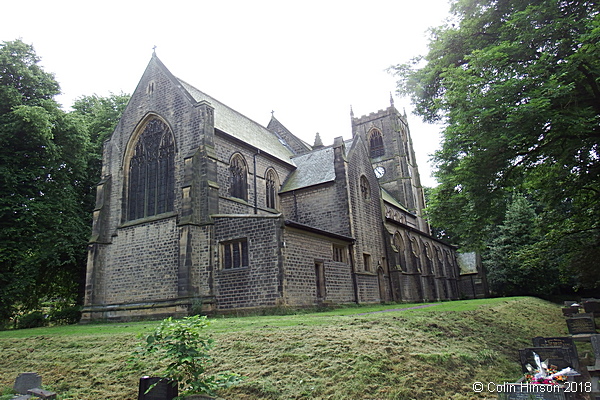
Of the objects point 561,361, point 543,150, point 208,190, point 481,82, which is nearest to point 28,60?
point 208,190

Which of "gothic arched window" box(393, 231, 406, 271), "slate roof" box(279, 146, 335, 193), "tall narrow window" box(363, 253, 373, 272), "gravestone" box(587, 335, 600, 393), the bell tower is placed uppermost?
the bell tower

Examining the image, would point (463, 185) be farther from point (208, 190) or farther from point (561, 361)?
point (208, 190)

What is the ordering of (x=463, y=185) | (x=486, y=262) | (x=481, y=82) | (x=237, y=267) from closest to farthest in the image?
(x=481, y=82), (x=463, y=185), (x=237, y=267), (x=486, y=262)

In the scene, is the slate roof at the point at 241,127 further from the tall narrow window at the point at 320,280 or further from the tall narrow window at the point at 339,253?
the tall narrow window at the point at 320,280

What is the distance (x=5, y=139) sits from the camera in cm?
2117

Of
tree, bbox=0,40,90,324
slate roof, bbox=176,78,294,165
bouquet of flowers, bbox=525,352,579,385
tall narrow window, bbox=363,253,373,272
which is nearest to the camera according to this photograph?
bouquet of flowers, bbox=525,352,579,385

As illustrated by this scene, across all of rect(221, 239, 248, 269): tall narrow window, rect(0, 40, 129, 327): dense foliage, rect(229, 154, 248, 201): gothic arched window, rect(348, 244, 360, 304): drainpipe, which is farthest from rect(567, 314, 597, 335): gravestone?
rect(0, 40, 129, 327): dense foliage

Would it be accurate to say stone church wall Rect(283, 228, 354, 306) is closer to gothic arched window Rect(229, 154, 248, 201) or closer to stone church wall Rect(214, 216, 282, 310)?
stone church wall Rect(214, 216, 282, 310)

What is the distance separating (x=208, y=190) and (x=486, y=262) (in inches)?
1337

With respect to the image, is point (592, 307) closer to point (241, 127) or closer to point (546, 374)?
point (546, 374)

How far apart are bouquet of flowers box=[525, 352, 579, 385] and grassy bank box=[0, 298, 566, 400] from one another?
0.79 meters

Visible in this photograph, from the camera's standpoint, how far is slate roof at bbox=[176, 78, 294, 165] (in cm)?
2486

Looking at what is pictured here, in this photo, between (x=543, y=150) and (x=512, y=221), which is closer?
(x=543, y=150)

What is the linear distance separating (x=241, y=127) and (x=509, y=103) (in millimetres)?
18626
